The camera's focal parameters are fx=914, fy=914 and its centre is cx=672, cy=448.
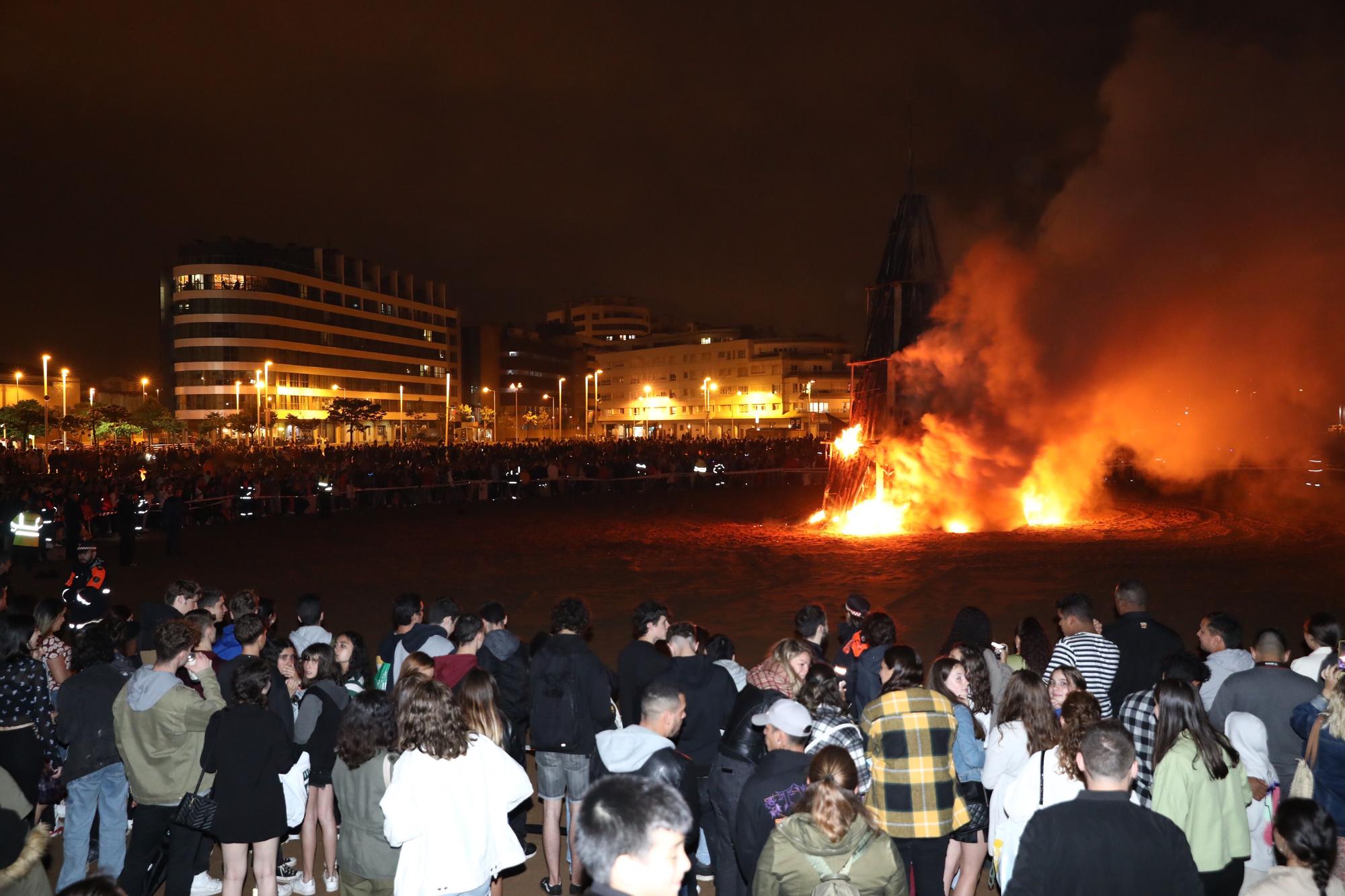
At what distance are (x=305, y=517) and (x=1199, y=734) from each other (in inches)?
999

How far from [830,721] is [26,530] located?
57.1 feet

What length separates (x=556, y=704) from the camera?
5.51m

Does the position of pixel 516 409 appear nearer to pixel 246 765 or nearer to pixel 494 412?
pixel 494 412

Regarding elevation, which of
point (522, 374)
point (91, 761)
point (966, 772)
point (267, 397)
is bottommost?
point (91, 761)

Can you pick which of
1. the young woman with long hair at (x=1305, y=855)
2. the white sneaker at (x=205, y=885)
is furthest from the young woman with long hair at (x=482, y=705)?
the young woman with long hair at (x=1305, y=855)

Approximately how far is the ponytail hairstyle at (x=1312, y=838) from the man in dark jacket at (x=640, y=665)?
10.2 feet

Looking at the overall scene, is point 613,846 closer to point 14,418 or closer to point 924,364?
point 924,364

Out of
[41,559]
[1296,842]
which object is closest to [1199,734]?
[1296,842]

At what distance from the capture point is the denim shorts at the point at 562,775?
5.61 metres

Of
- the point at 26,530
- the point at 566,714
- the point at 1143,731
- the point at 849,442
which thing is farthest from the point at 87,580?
the point at 849,442

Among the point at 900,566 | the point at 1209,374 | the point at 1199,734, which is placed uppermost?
the point at 1209,374

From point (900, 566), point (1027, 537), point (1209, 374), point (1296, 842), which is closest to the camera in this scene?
point (1296, 842)

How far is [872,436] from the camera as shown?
2602 centimetres

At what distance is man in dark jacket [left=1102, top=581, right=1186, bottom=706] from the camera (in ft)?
20.7
